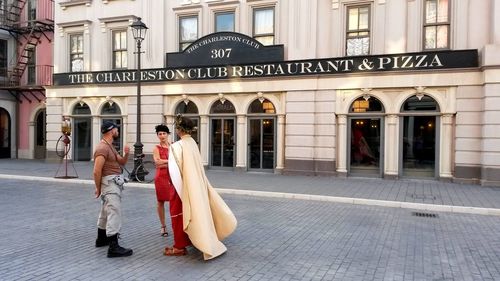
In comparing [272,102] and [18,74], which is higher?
[18,74]

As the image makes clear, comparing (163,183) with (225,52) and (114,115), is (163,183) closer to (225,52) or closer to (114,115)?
(225,52)

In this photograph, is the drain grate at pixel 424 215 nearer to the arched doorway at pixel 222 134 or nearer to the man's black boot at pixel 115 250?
the man's black boot at pixel 115 250

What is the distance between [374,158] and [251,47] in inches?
242

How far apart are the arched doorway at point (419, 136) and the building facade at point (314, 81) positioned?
3 centimetres

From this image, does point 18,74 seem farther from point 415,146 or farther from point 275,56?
point 415,146

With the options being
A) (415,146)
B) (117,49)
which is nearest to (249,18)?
(117,49)

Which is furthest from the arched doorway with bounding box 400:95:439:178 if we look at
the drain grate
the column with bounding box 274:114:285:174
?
the drain grate

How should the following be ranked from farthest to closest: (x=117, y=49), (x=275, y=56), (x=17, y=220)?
1. (x=117, y=49)
2. (x=275, y=56)
3. (x=17, y=220)

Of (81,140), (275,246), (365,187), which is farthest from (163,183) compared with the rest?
(81,140)

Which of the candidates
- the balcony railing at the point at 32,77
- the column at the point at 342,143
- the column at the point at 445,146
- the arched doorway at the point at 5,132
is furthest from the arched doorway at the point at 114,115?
the column at the point at 445,146

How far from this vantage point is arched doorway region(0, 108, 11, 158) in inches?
917

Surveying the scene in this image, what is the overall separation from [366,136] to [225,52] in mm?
6268

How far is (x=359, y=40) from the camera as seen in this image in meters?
15.0

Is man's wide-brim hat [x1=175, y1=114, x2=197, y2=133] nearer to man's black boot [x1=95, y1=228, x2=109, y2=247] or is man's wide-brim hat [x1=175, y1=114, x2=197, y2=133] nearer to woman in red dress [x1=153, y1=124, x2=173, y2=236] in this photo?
woman in red dress [x1=153, y1=124, x2=173, y2=236]
